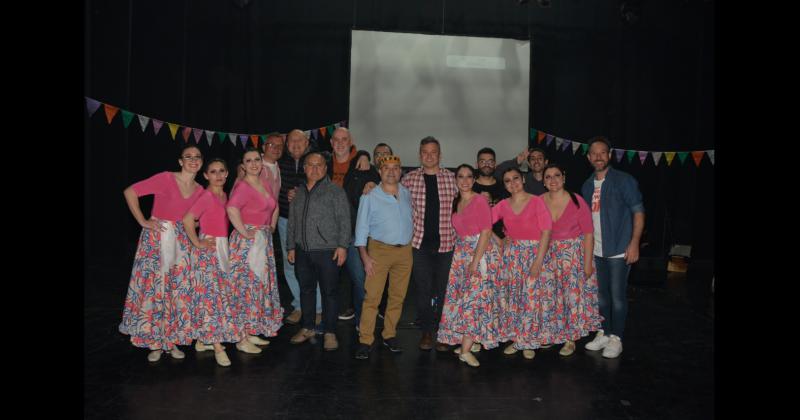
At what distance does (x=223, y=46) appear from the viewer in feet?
23.1

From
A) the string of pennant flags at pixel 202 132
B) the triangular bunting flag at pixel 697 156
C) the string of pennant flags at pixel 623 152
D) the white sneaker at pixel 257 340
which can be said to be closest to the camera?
the white sneaker at pixel 257 340

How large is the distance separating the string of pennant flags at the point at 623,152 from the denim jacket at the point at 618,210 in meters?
4.20

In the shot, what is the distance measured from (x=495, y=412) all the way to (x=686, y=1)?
7636mm

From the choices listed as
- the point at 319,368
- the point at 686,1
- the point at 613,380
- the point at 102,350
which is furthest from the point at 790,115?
the point at 686,1

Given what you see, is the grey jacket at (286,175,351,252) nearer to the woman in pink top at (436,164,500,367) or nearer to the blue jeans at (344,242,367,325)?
the blue jeans at (344,242,367,325)

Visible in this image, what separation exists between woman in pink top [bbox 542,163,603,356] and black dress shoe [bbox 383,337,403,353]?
42.4 inches

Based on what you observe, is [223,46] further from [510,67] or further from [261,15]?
[510,67]

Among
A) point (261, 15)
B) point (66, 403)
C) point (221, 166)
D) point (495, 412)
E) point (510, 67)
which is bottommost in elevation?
point (495, 412)

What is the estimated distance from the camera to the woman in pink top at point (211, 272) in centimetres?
333

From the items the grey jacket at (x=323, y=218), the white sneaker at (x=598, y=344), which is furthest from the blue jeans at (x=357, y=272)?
the white sneaker at (x=598, y=344)

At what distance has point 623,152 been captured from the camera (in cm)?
806

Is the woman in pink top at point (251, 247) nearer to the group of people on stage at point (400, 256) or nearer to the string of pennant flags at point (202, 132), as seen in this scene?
the group of people on stage at point (400, 256)

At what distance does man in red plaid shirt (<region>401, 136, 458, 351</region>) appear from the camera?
11.9ft

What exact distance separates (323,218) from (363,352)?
0.89 meters
